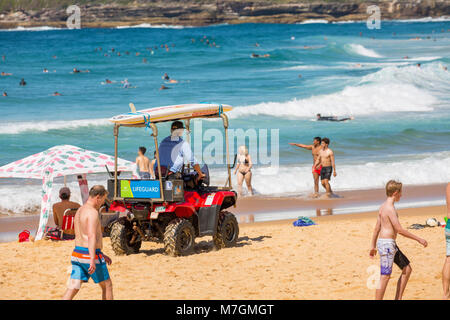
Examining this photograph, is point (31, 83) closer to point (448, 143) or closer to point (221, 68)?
point (221, 68)

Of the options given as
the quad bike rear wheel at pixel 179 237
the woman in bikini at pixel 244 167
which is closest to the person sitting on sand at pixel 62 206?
the quad bike rear wheel at pixel 179 237

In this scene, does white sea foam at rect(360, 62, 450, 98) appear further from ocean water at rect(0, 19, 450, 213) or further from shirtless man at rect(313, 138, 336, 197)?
shirtless man at rect(313, 138, 336, 197)

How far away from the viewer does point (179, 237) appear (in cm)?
991

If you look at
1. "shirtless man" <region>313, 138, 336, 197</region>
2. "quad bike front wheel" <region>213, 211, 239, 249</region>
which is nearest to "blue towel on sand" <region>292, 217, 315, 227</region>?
"quad bike front wheel" <region>213, 211, 239, 249</region>

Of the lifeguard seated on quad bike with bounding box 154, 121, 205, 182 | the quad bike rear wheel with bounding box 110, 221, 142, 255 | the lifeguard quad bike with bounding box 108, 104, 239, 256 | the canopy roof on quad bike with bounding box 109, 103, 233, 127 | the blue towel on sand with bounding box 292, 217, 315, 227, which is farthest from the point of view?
the blue towel on sand with bounding box 292, 217, 315, 227

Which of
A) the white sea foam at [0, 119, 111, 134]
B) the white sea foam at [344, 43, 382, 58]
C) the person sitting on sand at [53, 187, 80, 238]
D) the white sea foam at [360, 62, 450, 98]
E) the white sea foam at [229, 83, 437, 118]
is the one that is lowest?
the person sitting on sand at [53, 187, 80, 238]

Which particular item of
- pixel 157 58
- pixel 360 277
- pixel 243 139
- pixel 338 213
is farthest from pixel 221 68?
pixel 360 277

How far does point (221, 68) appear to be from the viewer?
162 feet

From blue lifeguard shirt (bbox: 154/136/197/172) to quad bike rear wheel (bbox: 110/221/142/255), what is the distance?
45.8 inches

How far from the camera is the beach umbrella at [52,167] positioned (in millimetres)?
11594

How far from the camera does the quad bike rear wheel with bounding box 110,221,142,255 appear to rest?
33.3ft

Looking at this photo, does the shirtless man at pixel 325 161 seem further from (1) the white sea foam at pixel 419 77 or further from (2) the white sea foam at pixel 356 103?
(1) the white sea foam at pixel 419 77

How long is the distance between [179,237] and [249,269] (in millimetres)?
1166
